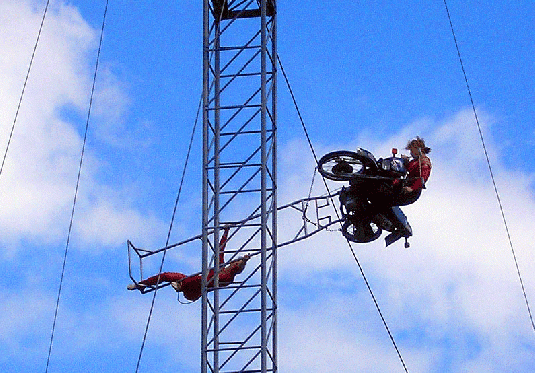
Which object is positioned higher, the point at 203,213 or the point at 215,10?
the point at 215,10

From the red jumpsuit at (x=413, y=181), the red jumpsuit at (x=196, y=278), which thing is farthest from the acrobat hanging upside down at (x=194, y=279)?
the red jumpsuit at (x=413, y=181)

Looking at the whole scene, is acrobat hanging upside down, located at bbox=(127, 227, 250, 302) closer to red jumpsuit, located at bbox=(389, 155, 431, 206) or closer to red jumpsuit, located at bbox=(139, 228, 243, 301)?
red jumpsuit, located at bbox=(139, 228, 243, 301)

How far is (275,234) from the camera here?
28.0 m

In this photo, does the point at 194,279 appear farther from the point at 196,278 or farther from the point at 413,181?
the point at 413,181

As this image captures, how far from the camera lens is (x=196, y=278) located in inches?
1115

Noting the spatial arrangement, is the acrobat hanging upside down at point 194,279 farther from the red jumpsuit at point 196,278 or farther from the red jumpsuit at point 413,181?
the red jumpsuit at point 413,181

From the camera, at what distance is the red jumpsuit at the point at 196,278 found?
1104 inches

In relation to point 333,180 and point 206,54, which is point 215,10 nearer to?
point 206,54

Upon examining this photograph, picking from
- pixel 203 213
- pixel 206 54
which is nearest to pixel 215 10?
pixel 206 54

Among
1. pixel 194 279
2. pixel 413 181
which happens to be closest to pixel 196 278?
pixel 194 279

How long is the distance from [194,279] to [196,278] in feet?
0.14

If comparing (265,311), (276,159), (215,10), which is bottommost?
(265,311)

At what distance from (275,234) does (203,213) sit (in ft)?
2.81

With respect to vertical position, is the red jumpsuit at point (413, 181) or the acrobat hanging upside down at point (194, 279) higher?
the red jumpsuit at point (413, 181)
